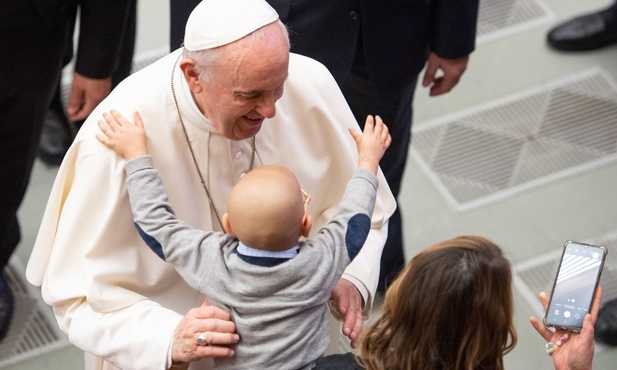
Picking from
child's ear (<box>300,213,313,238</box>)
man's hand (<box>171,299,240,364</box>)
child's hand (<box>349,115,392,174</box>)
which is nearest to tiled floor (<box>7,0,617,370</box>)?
man's hand (<box>171,299,240,364</box>)

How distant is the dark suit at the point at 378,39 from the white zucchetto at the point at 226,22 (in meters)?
0.86

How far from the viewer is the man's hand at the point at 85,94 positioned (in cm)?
373

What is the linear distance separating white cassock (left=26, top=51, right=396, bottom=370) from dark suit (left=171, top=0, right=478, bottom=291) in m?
0.64

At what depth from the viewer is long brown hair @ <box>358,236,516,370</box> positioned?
228cm

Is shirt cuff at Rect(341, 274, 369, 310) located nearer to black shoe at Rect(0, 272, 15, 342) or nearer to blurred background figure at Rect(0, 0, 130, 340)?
blurred background figure at Rect(0, 0, 130, 340)

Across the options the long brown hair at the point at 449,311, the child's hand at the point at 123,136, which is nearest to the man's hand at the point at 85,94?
the child's hand at the point at 123,136

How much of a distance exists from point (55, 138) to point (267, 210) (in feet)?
8.76

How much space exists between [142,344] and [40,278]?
37cm

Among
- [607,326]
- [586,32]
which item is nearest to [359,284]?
[607,326]

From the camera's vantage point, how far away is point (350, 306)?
9.48ft

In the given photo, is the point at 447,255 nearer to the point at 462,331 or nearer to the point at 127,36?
the point at 462,331

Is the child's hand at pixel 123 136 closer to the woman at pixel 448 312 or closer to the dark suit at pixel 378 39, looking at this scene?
the woman at pixel 448 312

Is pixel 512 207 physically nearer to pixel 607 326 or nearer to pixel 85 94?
pixel 607 326

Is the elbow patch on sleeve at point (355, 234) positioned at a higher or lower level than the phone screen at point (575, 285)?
higher
